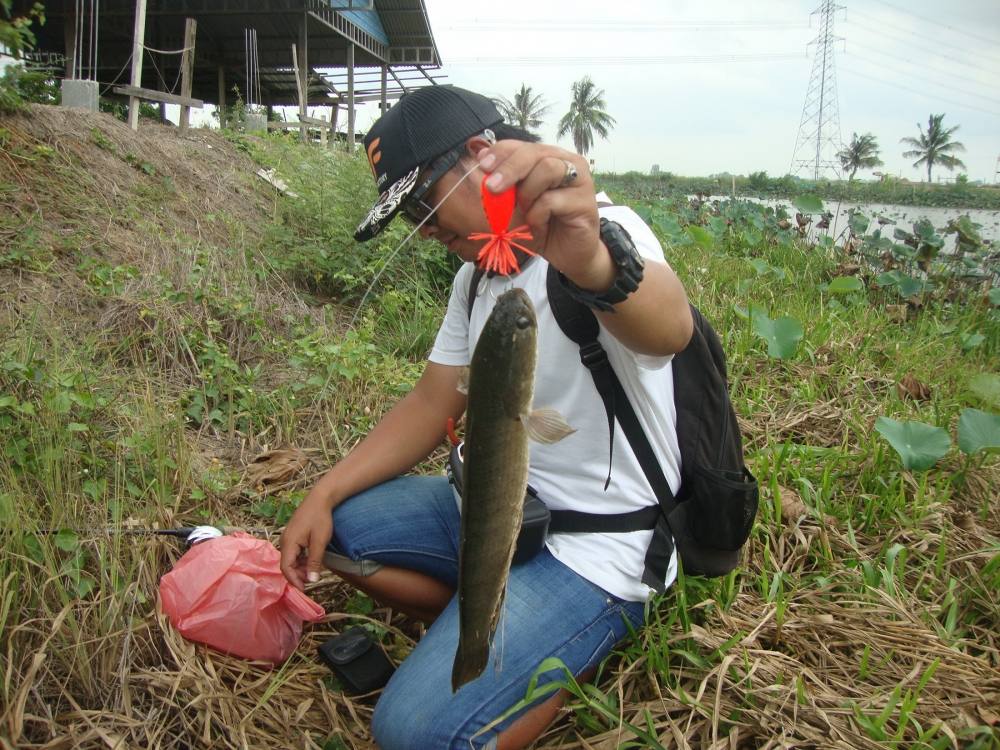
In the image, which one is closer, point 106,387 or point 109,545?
point 109,545

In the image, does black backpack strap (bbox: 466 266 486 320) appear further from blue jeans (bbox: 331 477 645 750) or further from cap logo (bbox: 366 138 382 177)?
blue jeans (bbox: 331 477 645 750)

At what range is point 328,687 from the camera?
2391 mm

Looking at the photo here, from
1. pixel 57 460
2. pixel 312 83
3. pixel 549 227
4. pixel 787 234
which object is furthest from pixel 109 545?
pixel 312 83

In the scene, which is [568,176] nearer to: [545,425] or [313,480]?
[545,425]

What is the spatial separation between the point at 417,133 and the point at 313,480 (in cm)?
213

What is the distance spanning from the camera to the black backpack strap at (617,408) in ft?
6.13

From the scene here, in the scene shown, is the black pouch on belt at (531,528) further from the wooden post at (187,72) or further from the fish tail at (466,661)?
the wooden post at (187,72)

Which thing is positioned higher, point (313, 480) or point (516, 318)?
point (516, 318)

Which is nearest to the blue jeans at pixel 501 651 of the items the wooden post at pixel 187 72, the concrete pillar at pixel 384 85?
the wooden post at pixel 187 72

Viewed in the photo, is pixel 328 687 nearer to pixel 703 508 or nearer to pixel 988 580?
pixel 703 508

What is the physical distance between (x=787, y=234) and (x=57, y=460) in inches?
309

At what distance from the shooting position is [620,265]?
1518 millimetres

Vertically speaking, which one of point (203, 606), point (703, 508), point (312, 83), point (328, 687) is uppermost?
point (312, 83)

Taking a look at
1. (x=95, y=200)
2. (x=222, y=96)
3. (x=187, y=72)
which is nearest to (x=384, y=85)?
(x=222, y=96)
